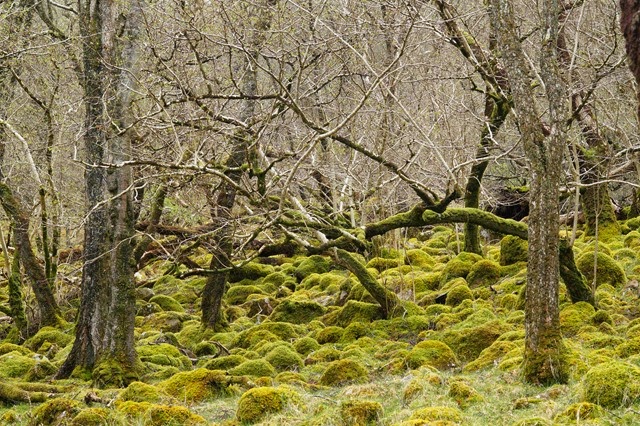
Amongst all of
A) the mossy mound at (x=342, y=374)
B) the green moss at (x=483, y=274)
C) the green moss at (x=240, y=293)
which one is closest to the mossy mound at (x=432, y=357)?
the mossy mound at (x=342, y=374)

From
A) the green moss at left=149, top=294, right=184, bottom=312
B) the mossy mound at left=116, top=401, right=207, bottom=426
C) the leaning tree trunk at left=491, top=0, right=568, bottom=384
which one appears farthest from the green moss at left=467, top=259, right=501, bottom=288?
the mossy mound at left=116, top=401, right=207, bottom=426

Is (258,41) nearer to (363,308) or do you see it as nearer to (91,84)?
(91,84)

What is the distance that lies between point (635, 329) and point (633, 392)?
12.3ft

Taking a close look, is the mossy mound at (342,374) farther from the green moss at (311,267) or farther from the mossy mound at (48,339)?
the green moss at (311,267)

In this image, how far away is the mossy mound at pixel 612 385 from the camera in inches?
237

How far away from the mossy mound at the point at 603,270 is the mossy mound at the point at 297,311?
548cm

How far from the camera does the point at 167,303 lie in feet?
62.2

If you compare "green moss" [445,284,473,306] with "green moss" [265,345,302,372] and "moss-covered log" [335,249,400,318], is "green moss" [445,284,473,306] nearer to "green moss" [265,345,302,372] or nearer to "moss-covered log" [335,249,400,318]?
"moss-covered log" [335,249,400,318]

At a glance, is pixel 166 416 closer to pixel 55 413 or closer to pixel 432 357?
pixel 55 413

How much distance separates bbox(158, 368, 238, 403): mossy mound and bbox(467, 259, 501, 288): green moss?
24.5 feet

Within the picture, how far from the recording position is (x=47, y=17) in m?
17.0

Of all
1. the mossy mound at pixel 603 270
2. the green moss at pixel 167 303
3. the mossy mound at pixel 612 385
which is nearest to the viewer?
the mossy mound at pixel 612 385

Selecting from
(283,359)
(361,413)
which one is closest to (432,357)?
(283,359)

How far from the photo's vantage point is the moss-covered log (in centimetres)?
1369
